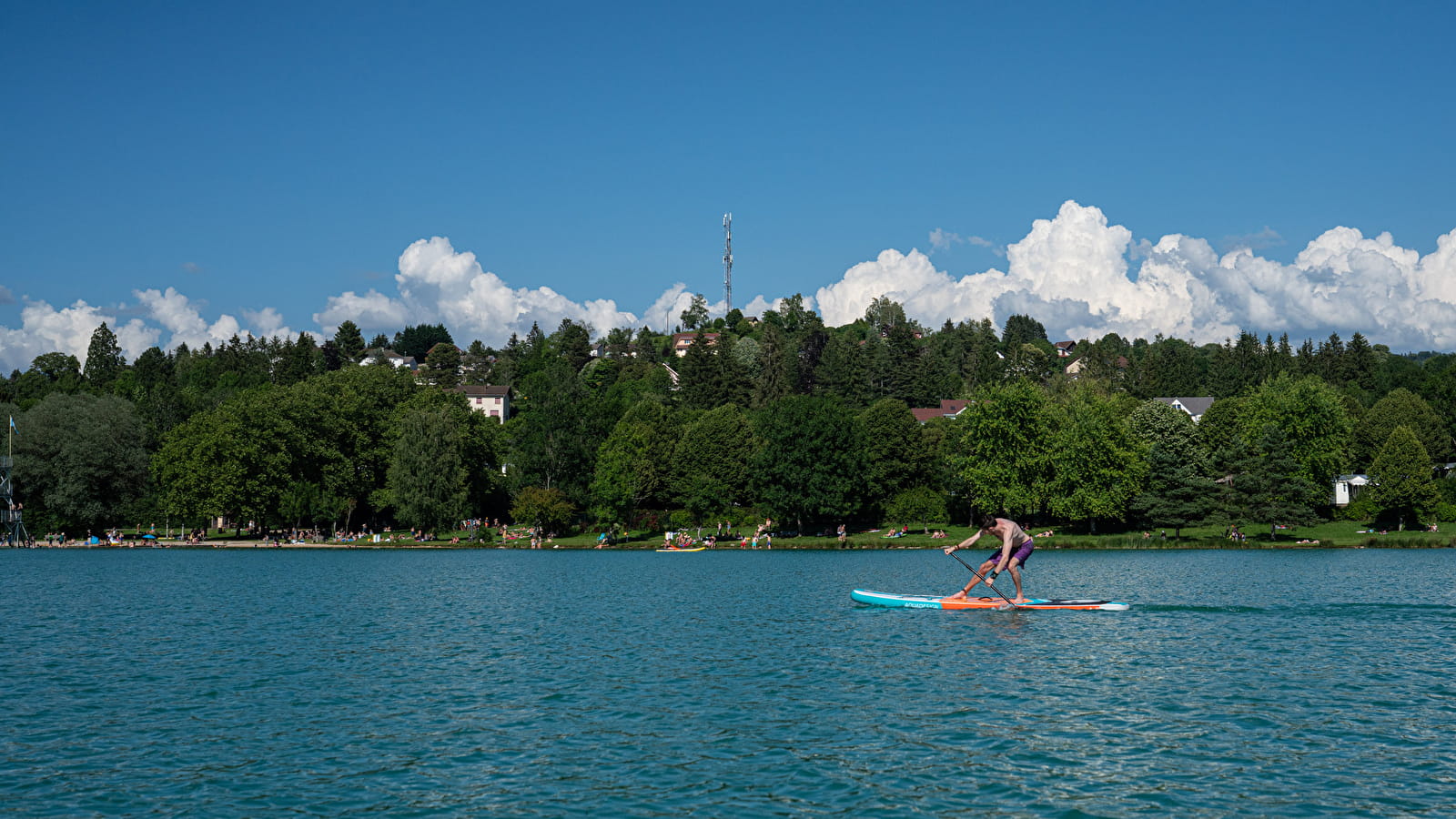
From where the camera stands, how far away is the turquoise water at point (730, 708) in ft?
53.2

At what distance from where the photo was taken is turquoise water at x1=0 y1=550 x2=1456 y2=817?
1620 cm

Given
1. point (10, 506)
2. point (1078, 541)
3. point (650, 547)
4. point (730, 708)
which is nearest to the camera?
point (730, 708)

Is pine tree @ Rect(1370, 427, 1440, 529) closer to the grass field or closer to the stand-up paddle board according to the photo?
the grass field

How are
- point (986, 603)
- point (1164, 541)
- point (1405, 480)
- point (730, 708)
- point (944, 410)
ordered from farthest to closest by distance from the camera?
point (944, 410)
point (1405, 480)
point (1164, 541)
point (986, 603)
point (730, 708)

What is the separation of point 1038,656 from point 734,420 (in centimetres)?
8863

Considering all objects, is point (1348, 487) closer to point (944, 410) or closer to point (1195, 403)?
point (1195, 403)

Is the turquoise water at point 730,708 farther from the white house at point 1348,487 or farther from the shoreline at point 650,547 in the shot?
the white house at point 1348,487

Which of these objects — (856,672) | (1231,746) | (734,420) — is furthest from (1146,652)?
(734,420)

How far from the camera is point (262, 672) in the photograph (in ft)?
90.1

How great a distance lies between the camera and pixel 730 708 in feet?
73.7

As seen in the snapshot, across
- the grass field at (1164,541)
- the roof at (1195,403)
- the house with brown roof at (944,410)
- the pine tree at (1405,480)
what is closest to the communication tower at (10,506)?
the grass field at (1164,541)

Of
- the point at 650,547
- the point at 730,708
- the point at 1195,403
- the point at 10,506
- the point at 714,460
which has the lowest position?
the point at 730,708

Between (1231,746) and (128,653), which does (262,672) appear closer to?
(128,653)

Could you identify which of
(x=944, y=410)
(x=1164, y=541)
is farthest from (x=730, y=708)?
(x=944, y=410)
